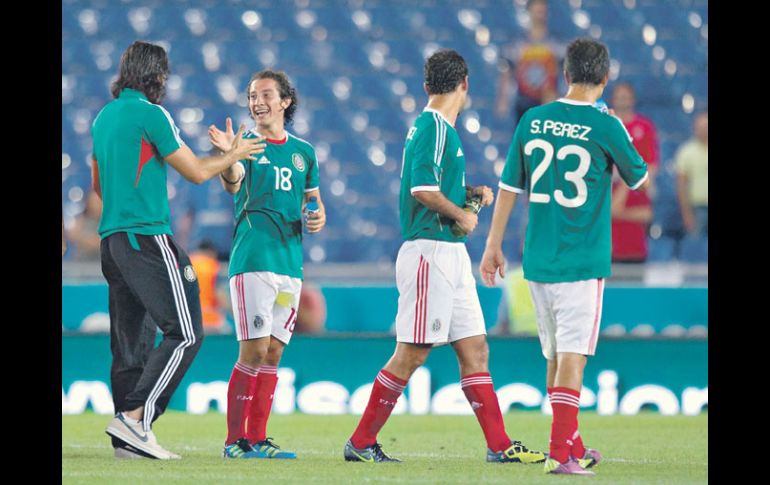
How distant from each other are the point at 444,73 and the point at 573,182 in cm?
89

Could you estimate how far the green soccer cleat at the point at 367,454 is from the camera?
6211 mm

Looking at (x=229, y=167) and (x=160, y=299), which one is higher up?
(x=229, y=167)

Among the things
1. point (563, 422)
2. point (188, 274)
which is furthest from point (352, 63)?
point (563, 422)

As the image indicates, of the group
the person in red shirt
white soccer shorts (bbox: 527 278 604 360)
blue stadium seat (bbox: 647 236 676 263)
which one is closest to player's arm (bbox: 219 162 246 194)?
white soccer shorts (bbox: 527 278 604 360)

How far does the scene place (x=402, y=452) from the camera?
6953 mm

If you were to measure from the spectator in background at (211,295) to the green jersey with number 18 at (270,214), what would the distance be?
406cm

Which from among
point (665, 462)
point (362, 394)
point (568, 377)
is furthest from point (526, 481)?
point (362, 394)

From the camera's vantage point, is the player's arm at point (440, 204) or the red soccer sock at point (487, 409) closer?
the player's arm at point (440, 204)

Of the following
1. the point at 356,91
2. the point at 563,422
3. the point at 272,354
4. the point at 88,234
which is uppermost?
the point at 356,91

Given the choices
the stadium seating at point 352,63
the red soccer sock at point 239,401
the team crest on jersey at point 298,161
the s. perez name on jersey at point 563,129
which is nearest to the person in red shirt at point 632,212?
the stadium seating at point 352,63

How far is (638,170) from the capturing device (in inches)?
225

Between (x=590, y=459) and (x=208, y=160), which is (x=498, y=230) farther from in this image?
(x=208, y=160)

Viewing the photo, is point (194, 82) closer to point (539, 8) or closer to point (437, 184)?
point (539, 8)

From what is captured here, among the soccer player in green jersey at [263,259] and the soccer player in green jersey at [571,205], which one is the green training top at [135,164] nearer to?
the soccer player in green jersey at [263,259]
